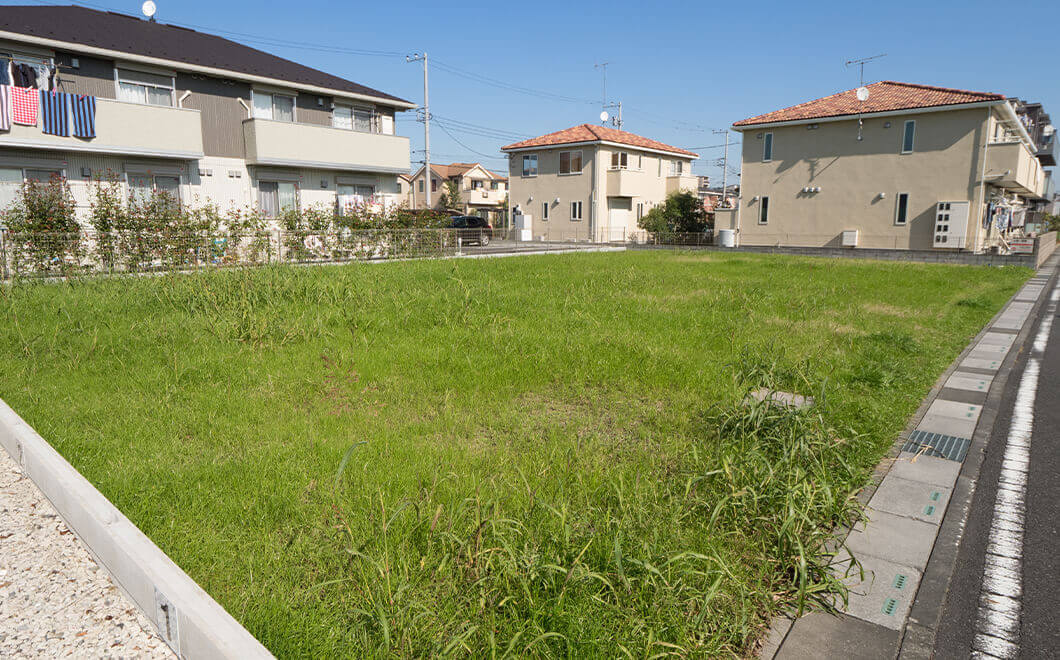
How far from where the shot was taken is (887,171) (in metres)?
27.5

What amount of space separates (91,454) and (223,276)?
631 cm

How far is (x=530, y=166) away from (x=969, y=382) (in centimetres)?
3745

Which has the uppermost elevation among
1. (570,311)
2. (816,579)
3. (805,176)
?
(805,176)

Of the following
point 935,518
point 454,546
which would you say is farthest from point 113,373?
point 935,518

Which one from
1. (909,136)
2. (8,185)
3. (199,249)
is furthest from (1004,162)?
(8,185)

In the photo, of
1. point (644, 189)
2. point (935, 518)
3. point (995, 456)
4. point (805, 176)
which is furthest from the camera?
point (644, 189)

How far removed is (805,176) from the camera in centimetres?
3033

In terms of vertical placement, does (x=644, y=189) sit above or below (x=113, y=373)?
above

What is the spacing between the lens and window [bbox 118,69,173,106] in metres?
18.4

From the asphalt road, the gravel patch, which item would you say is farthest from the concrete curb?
the asphalt road

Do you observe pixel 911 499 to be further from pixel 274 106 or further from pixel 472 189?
pixel 472 189

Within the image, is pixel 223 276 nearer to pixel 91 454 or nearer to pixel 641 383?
pixel 91 454

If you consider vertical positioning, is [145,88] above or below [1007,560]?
above

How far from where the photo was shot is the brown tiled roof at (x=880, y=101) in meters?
25.4
